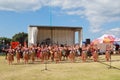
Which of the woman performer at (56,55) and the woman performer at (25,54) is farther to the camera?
the woman performer at (56,55)

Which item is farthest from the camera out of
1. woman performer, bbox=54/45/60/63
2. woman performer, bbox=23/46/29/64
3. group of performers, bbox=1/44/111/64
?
woman performer, bbox=54/45/60/63

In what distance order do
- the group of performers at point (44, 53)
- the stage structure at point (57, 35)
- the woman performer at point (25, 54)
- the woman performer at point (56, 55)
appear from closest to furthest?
1. the woman performer at point (25, 54)
2. the group of performers at point (44, 53)
3. the woman performer at point (56, 55)
4. the stage structure at point (57, 35)

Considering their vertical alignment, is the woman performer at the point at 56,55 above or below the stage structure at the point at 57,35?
below

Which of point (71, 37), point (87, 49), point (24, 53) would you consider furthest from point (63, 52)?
point (71, 37)

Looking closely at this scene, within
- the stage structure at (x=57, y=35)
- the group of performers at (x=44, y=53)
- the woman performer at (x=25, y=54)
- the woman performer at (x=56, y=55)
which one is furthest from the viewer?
the stage structure at (x=57, y=35)

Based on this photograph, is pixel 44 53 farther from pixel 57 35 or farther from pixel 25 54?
pixel 57 35

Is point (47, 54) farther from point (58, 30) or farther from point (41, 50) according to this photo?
point (58, 30)

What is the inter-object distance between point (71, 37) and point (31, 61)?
10813 millimetres

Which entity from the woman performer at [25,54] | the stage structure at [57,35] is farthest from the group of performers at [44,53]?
the stage structure at [57,35]

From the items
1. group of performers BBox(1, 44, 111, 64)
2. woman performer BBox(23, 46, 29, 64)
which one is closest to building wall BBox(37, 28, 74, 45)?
group of performers BBox(1, 44, 111, 64)

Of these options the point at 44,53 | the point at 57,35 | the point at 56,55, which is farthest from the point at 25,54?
the point at 57,35

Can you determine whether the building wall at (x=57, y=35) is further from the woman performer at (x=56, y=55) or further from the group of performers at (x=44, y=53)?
the woman performer at (x=56, y=55)

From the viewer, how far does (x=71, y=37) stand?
40562 mm

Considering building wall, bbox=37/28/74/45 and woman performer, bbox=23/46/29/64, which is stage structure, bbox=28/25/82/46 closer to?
building wall, bbox=37/28/74/45
